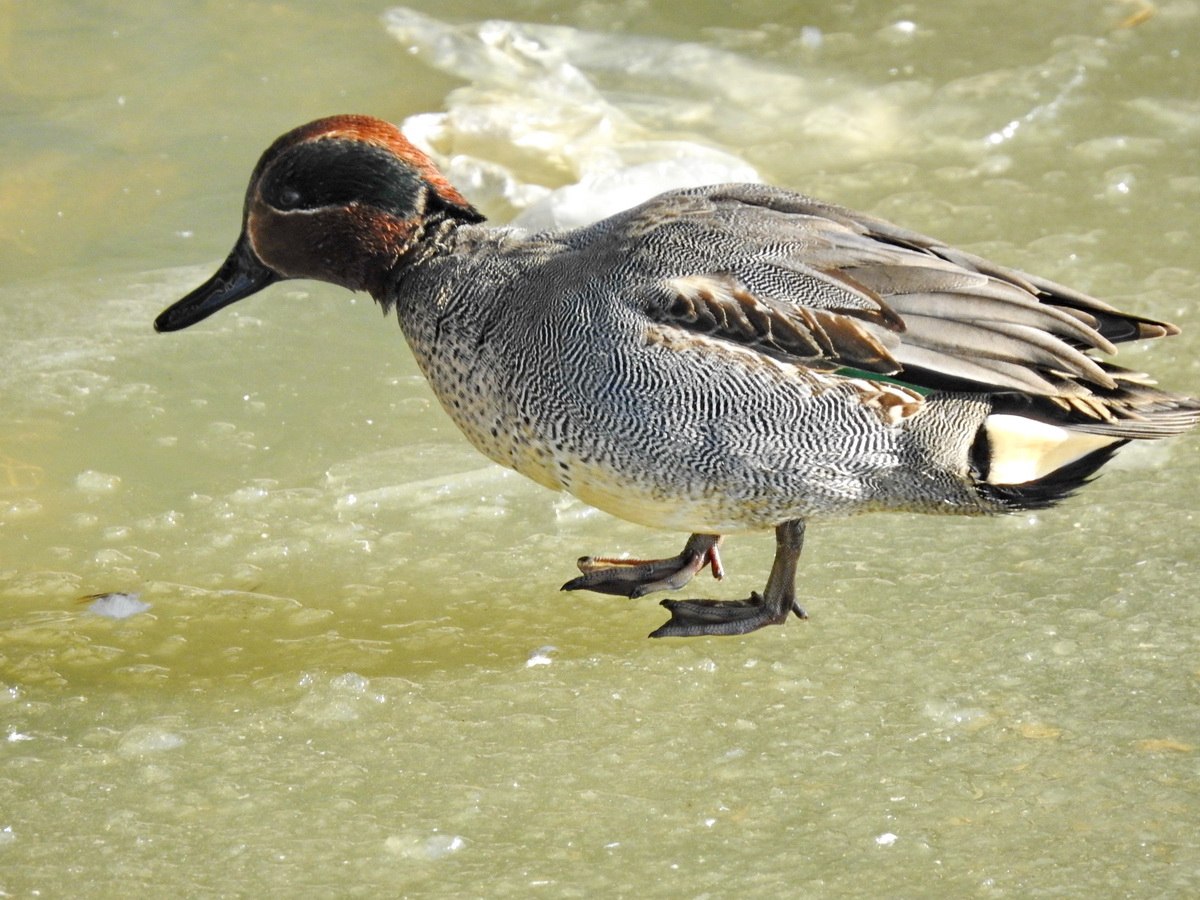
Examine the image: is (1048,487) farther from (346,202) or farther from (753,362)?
(346,202)

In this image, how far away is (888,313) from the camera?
9.50 ft

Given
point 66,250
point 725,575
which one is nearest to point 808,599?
point 725,575

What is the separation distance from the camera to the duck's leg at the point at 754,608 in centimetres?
319

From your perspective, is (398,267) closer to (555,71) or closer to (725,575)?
(725,575)

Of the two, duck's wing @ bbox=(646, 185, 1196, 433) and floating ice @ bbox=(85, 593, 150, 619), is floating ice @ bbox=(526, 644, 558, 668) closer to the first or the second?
duck's wing @ bbox=(646, 185, 1196, 433)

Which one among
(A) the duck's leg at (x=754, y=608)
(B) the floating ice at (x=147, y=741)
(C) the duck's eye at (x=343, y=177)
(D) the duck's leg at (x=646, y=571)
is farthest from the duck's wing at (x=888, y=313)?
(B) the floating ice at (x=147, y=741)

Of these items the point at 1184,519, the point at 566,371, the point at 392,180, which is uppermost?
the point at 392,180

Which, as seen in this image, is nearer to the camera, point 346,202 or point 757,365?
point 757,365

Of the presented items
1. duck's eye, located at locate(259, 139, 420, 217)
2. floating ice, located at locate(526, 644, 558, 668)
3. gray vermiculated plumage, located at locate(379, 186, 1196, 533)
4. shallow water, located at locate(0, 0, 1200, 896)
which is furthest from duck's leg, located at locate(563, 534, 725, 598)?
duck's eye, located at locate(259, 139, 420, 217)

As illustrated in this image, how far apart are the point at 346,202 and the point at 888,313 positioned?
1211 millimetres

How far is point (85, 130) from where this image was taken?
5.44m

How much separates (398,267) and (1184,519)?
6.38ft

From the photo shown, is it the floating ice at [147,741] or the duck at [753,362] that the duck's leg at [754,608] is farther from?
the floating ice at [147,741]

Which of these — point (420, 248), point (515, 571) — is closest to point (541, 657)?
point (515, 571)
